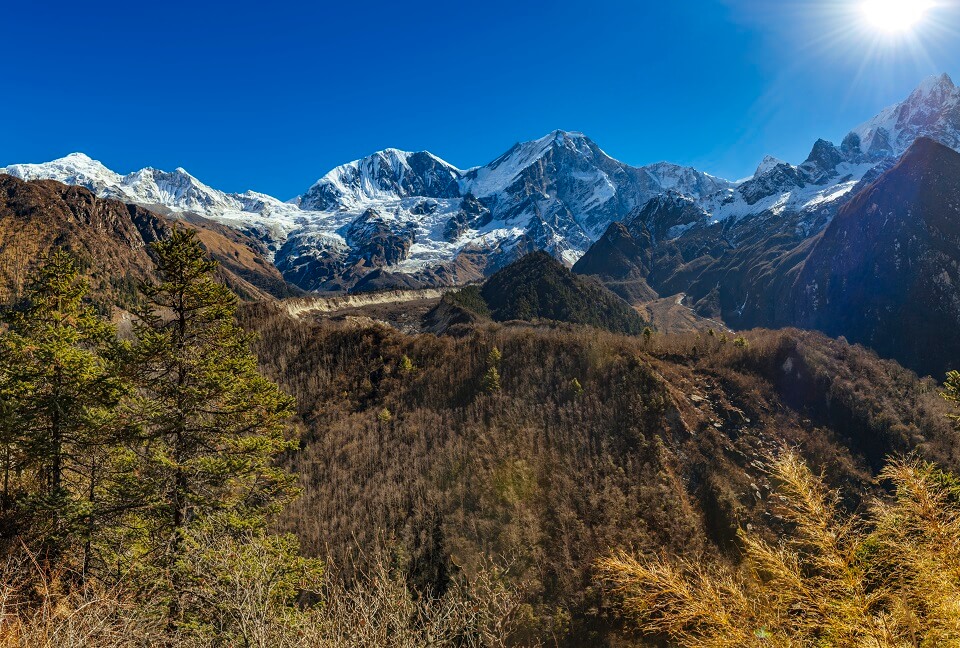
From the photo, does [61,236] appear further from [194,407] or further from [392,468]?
[194,407]

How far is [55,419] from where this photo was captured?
46.4ft

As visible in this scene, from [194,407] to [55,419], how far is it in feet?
18.5

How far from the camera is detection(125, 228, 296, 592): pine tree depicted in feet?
40.4

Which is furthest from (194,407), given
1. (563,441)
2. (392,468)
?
(563,441)

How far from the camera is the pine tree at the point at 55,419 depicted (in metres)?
12.5

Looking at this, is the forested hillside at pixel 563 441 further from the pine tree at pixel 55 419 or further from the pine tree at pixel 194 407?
the pine tree at pixel 55 419

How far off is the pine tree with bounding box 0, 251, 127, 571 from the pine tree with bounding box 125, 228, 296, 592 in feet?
4.07

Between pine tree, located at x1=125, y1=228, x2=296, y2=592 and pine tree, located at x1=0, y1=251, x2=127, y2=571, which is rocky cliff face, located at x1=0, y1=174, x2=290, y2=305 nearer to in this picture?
pine tree, located at x1=0, y1=251, x2=127, y2=571

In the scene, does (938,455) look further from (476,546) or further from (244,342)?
(244,342)

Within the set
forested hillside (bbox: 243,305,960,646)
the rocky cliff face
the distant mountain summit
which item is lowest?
forested hillside (bbox: 243,305,960,646)

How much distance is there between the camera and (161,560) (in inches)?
462

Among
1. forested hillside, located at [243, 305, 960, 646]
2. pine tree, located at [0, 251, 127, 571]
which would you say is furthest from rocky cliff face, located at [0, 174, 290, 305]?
pine tree, located at [0, 251, 127, 571]

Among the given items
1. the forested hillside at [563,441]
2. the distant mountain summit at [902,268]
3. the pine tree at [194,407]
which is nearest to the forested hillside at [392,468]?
the pine tree at [194,407]

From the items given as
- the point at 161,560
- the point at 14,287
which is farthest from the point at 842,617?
the point at 14,287
